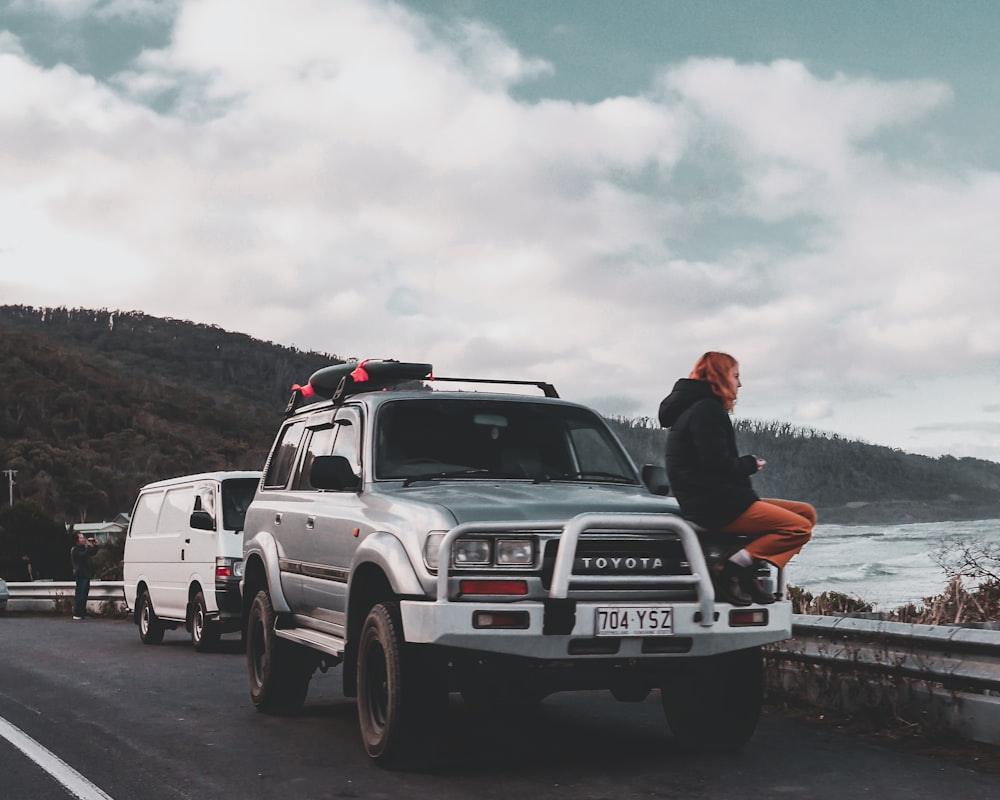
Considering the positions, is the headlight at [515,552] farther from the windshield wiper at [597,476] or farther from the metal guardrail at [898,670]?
the metal guardrail at [898,670]

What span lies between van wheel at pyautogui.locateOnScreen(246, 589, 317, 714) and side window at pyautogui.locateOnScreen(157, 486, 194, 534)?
6.50 metres

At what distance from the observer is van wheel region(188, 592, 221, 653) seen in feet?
48.5

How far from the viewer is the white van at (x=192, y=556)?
1470 cm

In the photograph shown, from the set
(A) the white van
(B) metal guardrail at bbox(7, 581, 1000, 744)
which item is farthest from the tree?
(B) metal guardrail at bbox(7, 581, 1000, 744)

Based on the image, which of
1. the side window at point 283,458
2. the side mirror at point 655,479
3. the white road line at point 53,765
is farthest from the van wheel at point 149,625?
the side mirror at point 655,479

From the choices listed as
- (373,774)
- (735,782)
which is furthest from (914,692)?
(373,774)

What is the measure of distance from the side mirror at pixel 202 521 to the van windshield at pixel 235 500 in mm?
145

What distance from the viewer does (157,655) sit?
14500mm

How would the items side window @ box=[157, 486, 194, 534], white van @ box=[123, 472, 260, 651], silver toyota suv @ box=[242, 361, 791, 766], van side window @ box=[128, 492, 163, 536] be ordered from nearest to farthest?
silver toyota suv @ box=[242, 361, 791, 766] < white van @ box=[123, 472, 260, 651] < side window @ box=[157, 486, 194, 534] < van side window @ box=[128, 492, 163, 536]

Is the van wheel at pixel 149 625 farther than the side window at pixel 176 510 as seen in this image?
Yes

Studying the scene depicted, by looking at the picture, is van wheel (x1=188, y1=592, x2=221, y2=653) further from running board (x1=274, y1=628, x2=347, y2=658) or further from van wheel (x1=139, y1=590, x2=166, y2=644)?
running board (x1=274, y1=628, x2=347, y2=658)

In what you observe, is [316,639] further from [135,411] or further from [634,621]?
[135,411]

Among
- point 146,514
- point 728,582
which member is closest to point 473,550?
point 728,582

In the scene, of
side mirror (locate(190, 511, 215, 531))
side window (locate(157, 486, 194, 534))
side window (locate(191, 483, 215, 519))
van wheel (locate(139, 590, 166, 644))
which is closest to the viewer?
side mirror (locate(190, 511, 215, 531))
